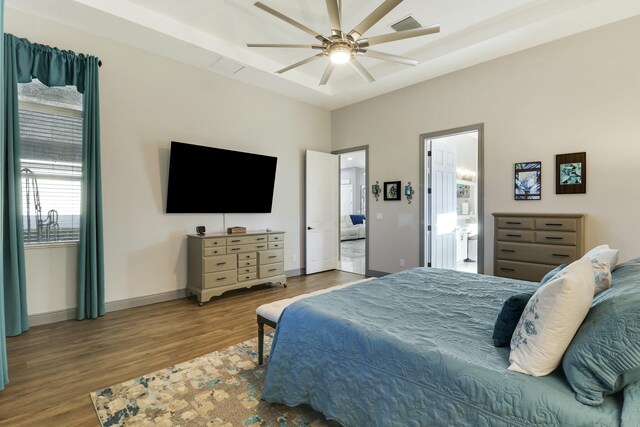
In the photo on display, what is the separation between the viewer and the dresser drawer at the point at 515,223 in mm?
3752

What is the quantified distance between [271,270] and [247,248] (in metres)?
0.58

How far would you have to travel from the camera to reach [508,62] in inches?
165

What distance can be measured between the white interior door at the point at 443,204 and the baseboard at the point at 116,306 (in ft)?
13.1

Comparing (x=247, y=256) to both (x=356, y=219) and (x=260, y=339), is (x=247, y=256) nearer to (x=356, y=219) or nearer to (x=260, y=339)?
(x=260, y=339)

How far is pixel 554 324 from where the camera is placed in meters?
1.22

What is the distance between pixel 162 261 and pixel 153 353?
5.78 ft

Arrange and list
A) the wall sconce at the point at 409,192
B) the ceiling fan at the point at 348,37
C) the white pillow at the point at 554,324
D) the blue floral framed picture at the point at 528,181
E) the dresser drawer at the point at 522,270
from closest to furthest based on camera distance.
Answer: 1. the white pillow at the point at 554,324
2. the ceiling fan at the point at 348,37
3. the dresser drawer at the point at 522,270
4. the blue floral framed picture at the point at 528,181
5. the wall sconce at the point at 409,192

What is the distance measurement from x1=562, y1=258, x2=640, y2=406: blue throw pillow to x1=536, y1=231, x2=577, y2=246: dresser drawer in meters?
2.80

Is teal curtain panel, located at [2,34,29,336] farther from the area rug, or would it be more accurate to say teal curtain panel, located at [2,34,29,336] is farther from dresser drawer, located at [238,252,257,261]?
dresser drawer, located at [238,252,257,261]

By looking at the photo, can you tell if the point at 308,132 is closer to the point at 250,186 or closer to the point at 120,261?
the point at 250,186

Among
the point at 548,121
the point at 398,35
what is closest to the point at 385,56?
the point at 398,35

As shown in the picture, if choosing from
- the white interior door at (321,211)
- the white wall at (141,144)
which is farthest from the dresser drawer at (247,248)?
the white interior door at (321,211)

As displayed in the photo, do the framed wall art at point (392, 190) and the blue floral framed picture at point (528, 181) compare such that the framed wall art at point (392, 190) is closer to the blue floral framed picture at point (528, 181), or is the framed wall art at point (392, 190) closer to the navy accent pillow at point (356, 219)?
the blue floral framed picture at point (528, 181)

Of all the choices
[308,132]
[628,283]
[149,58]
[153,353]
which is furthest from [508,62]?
[153,353]
